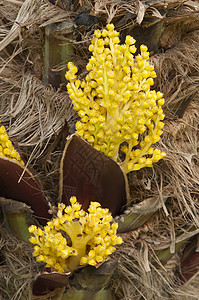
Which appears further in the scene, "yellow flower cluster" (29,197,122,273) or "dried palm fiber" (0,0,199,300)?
"dried palm fiber" (0,0,199,300)

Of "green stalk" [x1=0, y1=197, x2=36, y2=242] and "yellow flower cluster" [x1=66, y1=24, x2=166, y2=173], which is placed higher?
"yellow flower cluster" [x1=66, y1=24, x2=166, y2=173]

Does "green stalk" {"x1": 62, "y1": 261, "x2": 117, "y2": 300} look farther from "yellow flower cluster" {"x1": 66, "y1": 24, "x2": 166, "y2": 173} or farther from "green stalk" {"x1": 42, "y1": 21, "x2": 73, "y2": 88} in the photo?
"green stalk" {"x1": 42, "y1": 21, "x2": 73, "y2": 88}

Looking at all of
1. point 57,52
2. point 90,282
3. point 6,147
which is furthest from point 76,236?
point 57,52

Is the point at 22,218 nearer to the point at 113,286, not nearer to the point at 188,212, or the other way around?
the point at 113,286

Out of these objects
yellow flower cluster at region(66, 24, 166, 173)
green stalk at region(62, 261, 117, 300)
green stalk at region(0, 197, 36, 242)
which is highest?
yellow flower cluster at region(66, 24, 166, 173)

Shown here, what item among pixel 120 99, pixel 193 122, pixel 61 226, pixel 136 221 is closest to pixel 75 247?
pixel 61 226

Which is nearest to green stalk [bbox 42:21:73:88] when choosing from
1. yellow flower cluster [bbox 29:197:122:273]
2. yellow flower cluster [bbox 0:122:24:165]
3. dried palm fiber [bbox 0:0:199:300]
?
dried palm fiber [bbox 0:0:199:300]

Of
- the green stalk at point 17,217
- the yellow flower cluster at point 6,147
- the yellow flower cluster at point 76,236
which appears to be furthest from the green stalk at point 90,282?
the yellow flower cluster at point 6,147

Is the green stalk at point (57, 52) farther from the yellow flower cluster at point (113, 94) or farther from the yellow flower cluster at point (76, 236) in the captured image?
the yellow flower cluster at point (76, 236)
